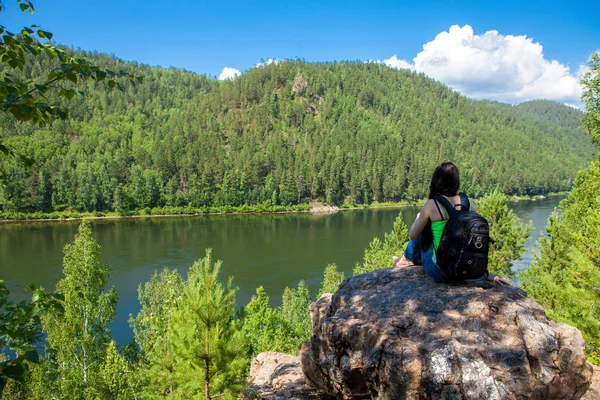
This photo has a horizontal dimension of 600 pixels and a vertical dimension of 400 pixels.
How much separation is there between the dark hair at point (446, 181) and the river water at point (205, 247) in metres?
29.2

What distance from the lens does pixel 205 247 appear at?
176 ft

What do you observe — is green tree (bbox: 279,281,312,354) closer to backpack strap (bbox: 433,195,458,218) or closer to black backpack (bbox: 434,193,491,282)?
black backpack (bbox: 434,193,491,282)

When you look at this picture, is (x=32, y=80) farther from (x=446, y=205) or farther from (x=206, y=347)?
(x=206, y=347)

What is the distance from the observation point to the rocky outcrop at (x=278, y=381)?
280 inches

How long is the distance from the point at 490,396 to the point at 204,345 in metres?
5.25

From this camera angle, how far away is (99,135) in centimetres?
13388

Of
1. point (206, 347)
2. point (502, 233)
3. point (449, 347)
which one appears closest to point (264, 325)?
point (502, 233)

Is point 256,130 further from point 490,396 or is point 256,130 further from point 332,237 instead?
point 490,396

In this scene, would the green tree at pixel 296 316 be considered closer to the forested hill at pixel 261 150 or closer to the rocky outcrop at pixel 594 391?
the rocky outcrop at pixel 594 391

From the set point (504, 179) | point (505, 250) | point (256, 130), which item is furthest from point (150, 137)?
point (505, 250)

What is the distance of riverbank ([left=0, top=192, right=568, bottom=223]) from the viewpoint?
78.0 m

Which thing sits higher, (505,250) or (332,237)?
(505,250)

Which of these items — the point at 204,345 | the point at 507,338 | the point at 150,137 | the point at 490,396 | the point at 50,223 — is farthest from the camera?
the point at 150,137

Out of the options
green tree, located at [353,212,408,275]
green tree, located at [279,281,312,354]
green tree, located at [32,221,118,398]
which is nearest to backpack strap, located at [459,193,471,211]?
green tree, located at [32,221,118,398]
